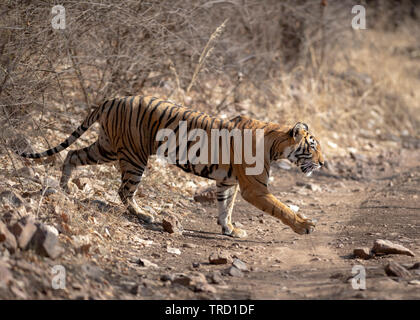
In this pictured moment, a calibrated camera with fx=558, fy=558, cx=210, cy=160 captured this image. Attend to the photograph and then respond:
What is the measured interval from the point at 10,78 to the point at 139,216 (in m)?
1.90

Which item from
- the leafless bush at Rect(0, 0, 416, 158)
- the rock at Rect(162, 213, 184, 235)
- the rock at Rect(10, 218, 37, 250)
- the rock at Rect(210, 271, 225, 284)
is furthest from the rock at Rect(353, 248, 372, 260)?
the leafless bush at Rect(0, 0, 416, 158)

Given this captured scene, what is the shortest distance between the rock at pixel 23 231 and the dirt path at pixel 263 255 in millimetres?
89

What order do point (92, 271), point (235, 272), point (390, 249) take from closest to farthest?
1. point (92, 271)
2. point (235, 272)
3. point (390, 249)

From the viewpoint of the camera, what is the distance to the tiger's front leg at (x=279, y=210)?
536 centimetres

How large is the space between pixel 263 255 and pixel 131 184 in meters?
1.59

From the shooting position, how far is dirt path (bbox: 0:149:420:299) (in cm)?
404

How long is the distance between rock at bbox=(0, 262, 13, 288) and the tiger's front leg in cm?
262

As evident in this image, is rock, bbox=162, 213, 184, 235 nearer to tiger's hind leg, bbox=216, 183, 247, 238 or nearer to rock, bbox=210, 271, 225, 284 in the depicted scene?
tiger's hind leg, bbox=216, 183, 247, 238

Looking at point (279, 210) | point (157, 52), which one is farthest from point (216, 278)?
point (157, 52)

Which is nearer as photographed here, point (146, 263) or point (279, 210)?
point (146, 263)

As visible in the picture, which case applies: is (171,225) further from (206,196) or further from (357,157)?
(357,157)

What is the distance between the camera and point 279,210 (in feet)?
17.7

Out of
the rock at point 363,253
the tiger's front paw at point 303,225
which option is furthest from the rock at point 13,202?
the rock at point 363,253
